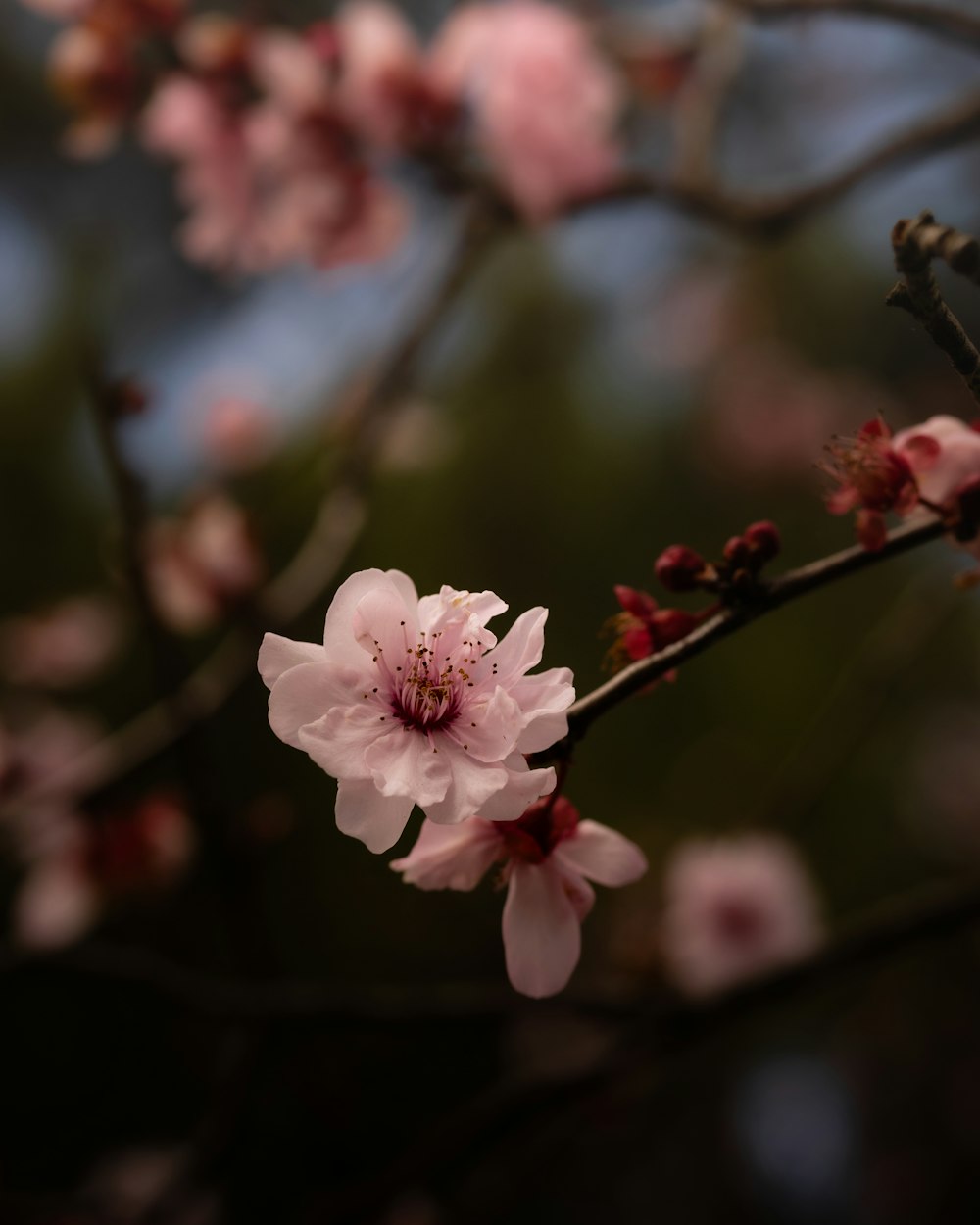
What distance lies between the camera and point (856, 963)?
934 mm

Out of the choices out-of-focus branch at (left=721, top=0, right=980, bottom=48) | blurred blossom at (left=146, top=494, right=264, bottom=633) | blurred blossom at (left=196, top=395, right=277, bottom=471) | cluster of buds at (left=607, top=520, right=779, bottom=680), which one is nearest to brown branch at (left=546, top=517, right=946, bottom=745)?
cluster of buds at (left=607, top=520, right=779, bottom=680)

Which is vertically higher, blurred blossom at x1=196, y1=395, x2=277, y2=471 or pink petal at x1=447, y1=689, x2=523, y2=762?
pink petal at x1=447, y1=689, x2=523, y2=762

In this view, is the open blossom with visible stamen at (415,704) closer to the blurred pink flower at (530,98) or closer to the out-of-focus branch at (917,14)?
the out-of-focus branch at (917,14)

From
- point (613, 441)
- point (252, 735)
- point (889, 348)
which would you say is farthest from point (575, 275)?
point (252, 735)

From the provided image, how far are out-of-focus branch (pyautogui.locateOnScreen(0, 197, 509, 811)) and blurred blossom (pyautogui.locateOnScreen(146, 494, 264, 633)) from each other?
0.15ft

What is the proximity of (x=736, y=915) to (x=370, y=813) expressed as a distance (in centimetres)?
114

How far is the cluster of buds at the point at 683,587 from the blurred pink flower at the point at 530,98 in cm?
91

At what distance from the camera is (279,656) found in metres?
0.44

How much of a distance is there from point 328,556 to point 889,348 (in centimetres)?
109

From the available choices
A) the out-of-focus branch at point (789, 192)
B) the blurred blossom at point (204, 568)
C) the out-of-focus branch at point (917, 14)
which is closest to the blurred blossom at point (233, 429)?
the blurred blossom at point (204, 568)

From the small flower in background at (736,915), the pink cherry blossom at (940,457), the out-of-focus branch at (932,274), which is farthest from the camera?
the small flower in background at (736,915)

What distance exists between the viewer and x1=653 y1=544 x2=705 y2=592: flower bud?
0.52 metres

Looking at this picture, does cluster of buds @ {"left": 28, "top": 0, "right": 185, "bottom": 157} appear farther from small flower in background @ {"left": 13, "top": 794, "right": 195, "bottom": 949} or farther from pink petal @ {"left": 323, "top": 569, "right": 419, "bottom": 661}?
pink petal @ {"left": 323, "top": 569, "right": 419, "bottom": 661}

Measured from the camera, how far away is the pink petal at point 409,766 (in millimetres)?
419
